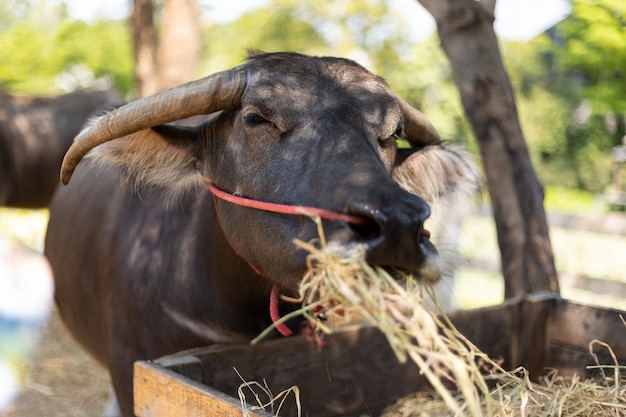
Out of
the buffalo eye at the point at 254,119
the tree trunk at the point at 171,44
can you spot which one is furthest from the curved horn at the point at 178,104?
the tree trunk at the point at 171,44

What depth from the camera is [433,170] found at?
9.22 ft

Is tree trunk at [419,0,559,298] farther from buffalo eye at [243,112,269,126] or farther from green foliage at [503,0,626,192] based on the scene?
green foliage at [503,0,626,192]

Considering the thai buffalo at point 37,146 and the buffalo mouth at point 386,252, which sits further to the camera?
the thai buffalo at point 37,146

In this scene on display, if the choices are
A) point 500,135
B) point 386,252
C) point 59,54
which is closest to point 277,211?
point 386,252

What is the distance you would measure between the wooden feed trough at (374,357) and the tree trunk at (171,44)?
5.14 metres

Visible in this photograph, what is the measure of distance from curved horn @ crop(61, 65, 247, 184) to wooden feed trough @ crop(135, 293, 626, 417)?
2.75 feet

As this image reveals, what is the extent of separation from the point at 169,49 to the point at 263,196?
5625 mm

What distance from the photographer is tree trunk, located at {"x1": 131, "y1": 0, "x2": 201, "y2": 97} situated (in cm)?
739

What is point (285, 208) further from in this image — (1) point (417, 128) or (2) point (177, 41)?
(2) point (177, 41)

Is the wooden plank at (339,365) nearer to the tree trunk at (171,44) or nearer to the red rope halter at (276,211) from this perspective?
the red rope halter at (276,211)

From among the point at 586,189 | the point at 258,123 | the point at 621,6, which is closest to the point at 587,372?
the point at 258,123

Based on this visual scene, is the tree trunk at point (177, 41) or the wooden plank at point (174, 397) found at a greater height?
the tree trunk at point (177, 41)

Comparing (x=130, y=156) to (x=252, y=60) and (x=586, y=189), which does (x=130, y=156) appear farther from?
(x=586, y=189)

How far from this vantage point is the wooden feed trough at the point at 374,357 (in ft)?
7.91
